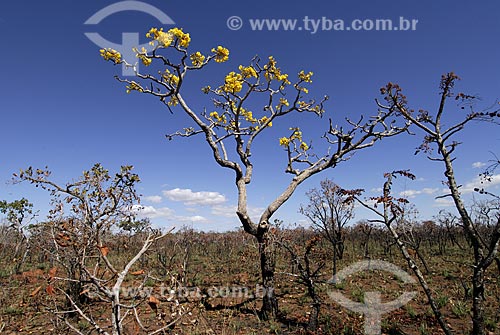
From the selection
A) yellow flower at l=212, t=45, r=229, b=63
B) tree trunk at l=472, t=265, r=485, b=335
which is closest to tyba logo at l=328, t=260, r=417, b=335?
tree trunk at l=472, t=265, r=485, b=335

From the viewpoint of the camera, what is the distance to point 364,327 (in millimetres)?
6555

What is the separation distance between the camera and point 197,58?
7.07 meters

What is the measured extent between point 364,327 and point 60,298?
26.6 feet

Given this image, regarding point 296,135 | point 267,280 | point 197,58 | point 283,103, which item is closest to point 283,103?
point 283,103

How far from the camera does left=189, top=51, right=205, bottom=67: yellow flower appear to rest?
6.99m

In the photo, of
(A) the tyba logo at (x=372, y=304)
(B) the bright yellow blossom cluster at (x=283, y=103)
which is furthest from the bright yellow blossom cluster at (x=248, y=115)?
(A) the tyba logo at (x=372, y=304)

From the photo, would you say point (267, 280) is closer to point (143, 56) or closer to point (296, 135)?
point (296, 135)

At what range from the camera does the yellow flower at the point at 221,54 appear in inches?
276

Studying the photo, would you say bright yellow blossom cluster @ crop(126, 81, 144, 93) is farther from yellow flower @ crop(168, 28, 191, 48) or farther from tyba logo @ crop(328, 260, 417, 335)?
tyba logo @ crop(328, 260, 417, 335)

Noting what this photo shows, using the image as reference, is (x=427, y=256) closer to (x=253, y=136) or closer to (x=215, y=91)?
(x=253, y=136)

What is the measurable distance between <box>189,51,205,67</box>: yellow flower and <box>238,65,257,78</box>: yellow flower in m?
0.98

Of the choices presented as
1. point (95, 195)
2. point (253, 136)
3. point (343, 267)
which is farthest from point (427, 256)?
point (95, 195)

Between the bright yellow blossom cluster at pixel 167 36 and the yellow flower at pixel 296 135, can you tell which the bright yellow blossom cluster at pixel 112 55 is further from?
the yellow flower at pixel 296 135

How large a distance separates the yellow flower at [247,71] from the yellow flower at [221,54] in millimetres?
561
